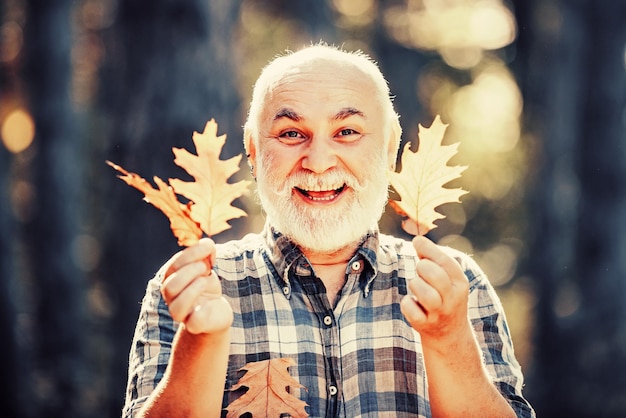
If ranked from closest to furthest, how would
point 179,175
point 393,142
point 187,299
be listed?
point 187,299, point 393,142, point 179,175

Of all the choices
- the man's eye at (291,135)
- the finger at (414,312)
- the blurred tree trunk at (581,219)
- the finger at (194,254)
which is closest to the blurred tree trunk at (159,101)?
the man's eye at (291,135)

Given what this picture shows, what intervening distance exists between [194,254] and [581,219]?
7372mm

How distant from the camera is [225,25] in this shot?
595cm

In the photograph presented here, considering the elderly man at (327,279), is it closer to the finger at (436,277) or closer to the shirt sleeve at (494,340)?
the shirt sleeve at (494,340)

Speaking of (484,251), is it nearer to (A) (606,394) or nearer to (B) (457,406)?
(A) (606,394)

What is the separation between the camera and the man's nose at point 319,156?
2693mm

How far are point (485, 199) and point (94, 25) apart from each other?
10.2 metres

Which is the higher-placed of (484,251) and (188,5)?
(484,251)

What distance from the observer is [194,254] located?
2.18m

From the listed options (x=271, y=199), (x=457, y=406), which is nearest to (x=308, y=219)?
(x=271, y=199)

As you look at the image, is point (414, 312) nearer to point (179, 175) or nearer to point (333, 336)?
point (333, 336)

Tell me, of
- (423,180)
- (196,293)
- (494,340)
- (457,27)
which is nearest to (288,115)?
(423,180)

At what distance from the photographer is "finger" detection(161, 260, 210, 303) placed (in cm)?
215

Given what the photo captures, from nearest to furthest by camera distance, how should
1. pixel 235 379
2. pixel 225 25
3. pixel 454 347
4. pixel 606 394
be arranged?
pixel 454 347
pixel 235 379
pixel 225 25
pixel 606 394
